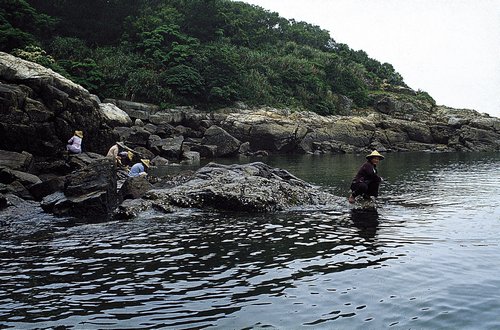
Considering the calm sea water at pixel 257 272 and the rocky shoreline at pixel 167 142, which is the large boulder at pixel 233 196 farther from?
the calm sea water at pixel 257 272

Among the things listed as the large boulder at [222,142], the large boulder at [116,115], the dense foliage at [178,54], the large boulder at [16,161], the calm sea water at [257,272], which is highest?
the dense foliage at [178,54]

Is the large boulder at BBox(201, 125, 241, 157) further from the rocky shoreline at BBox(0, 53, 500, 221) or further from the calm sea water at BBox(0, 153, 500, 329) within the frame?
the calm sea water at BBox(0, 153, 500, 329)

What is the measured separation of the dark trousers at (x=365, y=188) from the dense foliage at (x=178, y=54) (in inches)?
1373

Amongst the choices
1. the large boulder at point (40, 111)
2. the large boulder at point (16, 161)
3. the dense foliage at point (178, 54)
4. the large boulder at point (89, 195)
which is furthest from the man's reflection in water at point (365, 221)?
the dense foliage at point (178, 54)

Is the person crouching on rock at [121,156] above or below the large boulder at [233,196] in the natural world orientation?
above

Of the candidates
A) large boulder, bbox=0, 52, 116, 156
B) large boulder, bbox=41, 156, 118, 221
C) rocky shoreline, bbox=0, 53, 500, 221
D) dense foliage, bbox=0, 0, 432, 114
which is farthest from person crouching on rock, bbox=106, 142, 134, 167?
dense foliage, bbox=0, 0, 432, 114

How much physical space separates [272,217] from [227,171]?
6173 mm

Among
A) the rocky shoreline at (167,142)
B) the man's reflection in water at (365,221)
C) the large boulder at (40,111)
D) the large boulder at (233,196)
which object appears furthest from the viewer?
the large boulder at (40,111)

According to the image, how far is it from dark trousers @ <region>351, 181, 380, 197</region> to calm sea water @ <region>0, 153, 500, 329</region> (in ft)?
5.56

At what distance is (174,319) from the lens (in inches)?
247

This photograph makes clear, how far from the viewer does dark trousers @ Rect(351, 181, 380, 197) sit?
16.4 metres

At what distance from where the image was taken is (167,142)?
40656 millimetres

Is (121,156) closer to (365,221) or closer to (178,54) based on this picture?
(365,221)

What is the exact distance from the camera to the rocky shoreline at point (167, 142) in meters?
15.8
